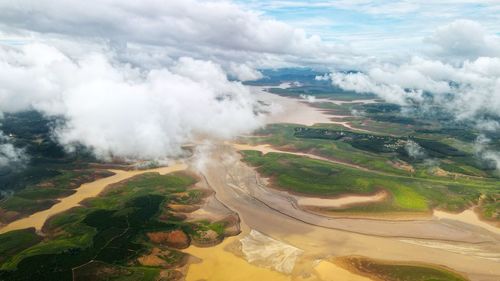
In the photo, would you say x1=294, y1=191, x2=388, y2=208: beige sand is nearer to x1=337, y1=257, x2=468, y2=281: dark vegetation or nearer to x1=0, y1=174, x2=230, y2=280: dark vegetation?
x1=0, y1=174, x2=230, y2=280: dark vegetation

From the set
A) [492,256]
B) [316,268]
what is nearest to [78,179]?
[316,268]

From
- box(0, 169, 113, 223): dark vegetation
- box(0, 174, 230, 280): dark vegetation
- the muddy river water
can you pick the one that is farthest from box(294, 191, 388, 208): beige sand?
box(0, 169, 113, 223): dark vegetation

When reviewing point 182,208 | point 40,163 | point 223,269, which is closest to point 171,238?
point 223,269

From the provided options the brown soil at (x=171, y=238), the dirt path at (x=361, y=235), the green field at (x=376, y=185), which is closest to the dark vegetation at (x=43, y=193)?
the brown soil at (x=171, y=238)

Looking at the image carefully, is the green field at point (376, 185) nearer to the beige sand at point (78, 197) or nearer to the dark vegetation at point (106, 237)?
the dark vegetation at point (106, 237)

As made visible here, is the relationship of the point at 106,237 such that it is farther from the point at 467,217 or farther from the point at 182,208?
the point at 467,217

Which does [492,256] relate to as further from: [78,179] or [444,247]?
[78,179]
